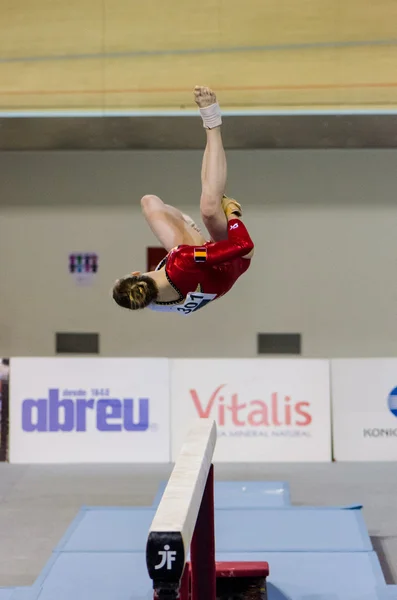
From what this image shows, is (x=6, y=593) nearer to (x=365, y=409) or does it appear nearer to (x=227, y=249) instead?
(x=227, y=249)

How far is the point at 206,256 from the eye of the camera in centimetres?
317

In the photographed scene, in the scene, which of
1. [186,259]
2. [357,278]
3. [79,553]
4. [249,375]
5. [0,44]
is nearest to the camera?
[186,259]

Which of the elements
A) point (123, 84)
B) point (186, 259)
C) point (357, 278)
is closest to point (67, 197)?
point (123, 84)

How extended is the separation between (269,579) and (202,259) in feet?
5.79

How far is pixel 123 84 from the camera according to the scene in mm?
6387

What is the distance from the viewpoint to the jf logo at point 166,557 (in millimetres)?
2074

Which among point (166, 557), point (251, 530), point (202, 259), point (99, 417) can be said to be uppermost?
point (202, 259)

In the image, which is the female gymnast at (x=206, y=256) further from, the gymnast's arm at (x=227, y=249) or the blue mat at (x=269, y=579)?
the blue mat at (x=269, y=579)

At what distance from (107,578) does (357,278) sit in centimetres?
464

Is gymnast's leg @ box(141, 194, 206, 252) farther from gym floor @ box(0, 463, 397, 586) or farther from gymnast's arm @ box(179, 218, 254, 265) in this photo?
gym floor @ box(0, 463, 397, 586)

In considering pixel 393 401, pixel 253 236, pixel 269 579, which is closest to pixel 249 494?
pixel 269 579

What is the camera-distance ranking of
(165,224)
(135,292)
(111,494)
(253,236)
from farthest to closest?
(253,236), (111,494), (165,224), (135,292)

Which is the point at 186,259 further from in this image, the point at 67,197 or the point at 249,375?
the point at 67,197

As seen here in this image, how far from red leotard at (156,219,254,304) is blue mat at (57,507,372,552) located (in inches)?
67.9
